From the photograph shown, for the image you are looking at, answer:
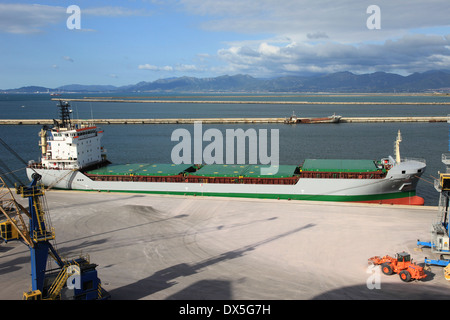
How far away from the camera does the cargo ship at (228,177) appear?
1272 inches

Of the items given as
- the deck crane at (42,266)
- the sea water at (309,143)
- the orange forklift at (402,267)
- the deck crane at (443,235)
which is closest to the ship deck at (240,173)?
the sea water at (309,143)

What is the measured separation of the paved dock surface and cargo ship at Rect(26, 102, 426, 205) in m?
2.74

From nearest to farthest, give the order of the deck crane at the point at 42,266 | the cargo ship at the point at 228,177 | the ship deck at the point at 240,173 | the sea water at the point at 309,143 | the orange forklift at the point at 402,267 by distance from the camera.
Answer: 1. the deck crane at the point at 42,266
2. the orange forklift at the point at 402,267
3. the cargo ship at the point at 228,177
4. the ship deck at the point at 240,173
5. the sea water at the point at 309,143

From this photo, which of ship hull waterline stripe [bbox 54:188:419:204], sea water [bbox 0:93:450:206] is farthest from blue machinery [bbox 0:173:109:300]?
sea water [bbox 0:93:450:206]

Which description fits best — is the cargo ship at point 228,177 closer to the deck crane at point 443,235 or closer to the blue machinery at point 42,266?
the deck crane at point 443,235

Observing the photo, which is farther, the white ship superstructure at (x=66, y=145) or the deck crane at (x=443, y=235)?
the white ship superstructure at (x=66, y=145)

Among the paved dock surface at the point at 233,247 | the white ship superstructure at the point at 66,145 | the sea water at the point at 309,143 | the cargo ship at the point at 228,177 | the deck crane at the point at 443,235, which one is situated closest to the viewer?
the paved dock surface at the point at 233,247

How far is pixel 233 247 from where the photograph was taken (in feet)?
71.8

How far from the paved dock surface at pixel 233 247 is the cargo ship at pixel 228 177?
2.74 metres

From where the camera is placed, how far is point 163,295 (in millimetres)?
16359

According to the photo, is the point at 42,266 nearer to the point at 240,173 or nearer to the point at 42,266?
the point at 42,266
